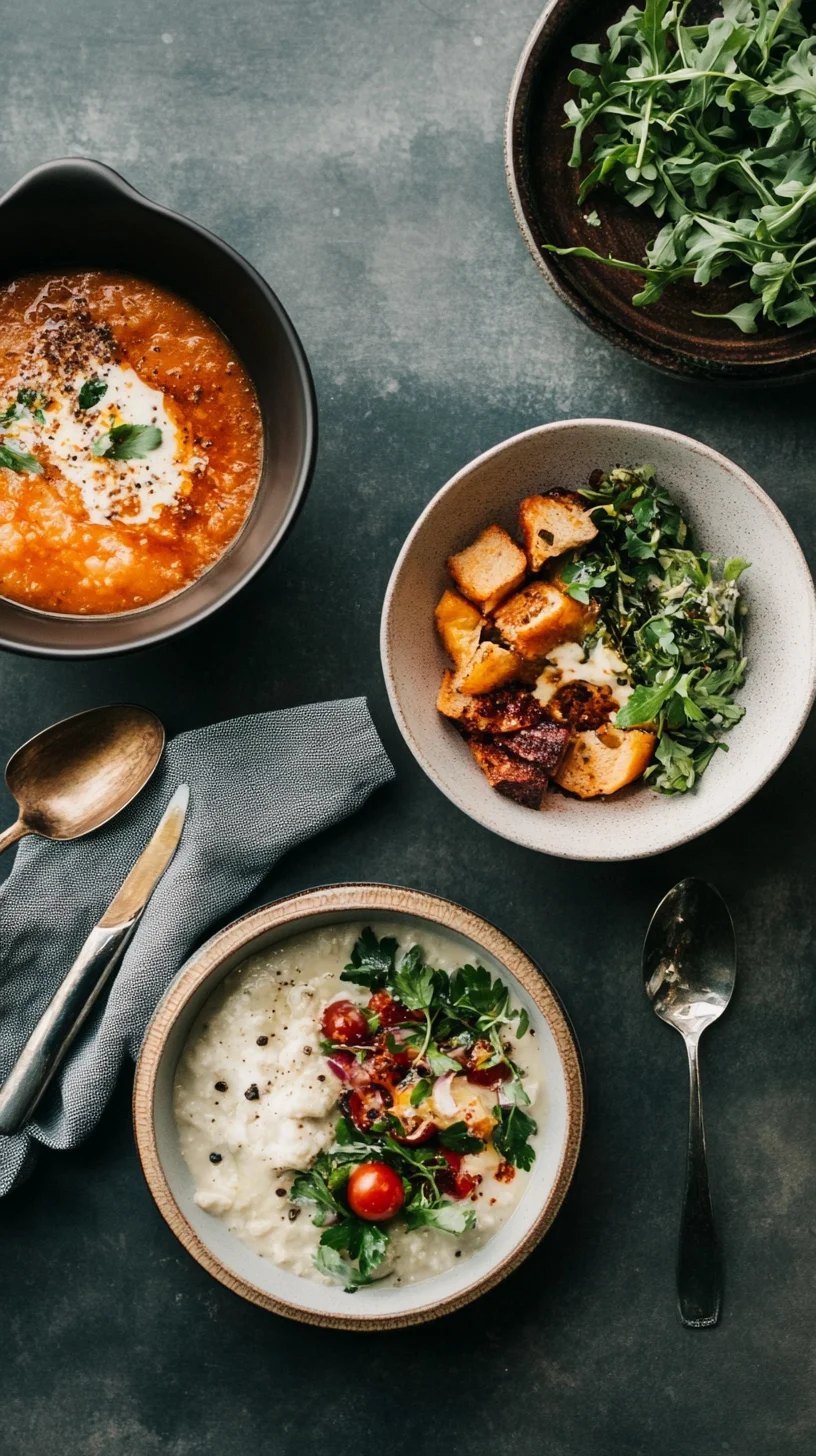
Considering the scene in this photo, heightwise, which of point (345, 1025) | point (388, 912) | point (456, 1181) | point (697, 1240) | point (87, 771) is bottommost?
point (697, 1240)

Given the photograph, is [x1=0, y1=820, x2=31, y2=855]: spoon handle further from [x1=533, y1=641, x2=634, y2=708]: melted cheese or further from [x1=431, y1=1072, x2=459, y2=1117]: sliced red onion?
[x1=533, y1=641, x2=634, y2=708]: melted cheese

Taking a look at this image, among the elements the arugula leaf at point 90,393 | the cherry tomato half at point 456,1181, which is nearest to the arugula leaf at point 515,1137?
the cherry tomato half at point 456,1181

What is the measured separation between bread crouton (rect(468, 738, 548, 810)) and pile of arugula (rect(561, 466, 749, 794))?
0.90ft

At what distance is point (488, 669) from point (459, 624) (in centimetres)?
17

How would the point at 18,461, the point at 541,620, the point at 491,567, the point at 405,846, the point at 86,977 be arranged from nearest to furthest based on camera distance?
the point at 18,461 < the point at 541,620 < the point at 491,567 < the point at 86,977 < the point at 405,846

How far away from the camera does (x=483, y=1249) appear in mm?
2484

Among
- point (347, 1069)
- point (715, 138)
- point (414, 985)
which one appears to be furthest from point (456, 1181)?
point (715, 138)

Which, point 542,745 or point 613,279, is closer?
point 542,745

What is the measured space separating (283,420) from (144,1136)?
1551 millimetres

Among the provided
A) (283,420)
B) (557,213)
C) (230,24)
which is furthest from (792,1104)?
(230,24)

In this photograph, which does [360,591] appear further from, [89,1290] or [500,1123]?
[89,1290]

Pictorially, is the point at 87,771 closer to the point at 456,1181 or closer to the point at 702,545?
Result: the point at 456,1181

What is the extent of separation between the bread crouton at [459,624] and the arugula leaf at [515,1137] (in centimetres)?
101

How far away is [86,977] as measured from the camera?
8.30 feet
